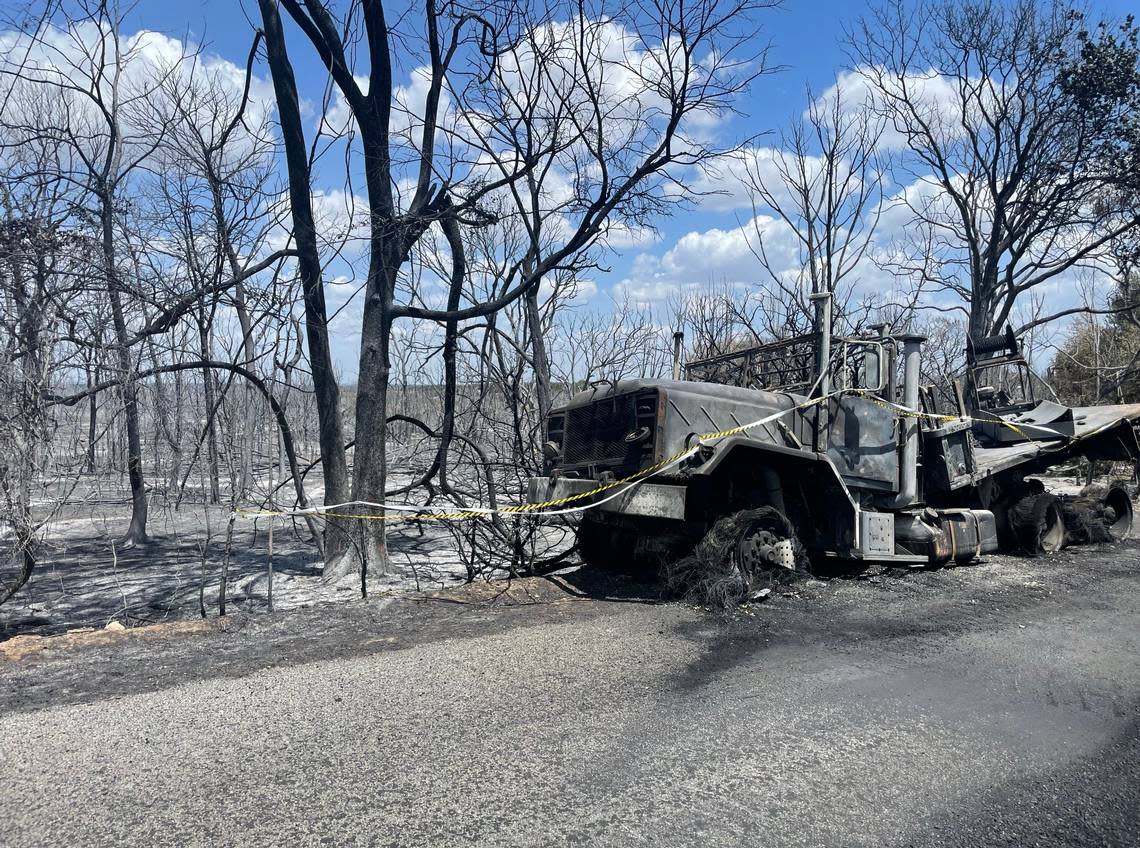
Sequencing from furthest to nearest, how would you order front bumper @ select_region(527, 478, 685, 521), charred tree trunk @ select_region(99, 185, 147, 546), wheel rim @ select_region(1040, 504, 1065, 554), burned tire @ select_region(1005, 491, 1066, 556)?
1. wheel rim @ select_region(1040, 504, 1065, 554)
2. burned tire @ select_region(1005, 491, 1066, 556)
3. charred tree trunk @ select_region(99, 185, 147, 546)
4. front bumper @ select_region(527, 478, 685, 521)

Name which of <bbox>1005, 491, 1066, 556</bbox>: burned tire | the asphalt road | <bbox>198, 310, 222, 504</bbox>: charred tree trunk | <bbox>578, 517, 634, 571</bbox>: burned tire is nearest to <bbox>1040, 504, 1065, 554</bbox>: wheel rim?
<bbox>1005, 491, 1066, 556</bbox>: burned tire

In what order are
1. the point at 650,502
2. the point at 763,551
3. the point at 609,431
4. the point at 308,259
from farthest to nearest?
the point at 308,259, the point at 609,431, the point at 763,551, the point at 650,502

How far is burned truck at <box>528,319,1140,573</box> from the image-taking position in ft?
24.5

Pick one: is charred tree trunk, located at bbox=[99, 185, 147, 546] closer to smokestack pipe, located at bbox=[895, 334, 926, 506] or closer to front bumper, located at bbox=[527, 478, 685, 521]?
front bumper, located at bbox=[527, 478, 685, 521]

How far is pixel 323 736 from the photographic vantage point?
4250 mm

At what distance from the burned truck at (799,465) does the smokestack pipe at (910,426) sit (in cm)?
2

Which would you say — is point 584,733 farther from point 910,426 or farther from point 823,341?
point 910,426

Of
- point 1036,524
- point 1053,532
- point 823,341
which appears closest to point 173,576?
point 823,341

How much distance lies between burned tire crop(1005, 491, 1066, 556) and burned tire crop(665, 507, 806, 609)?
447 cm

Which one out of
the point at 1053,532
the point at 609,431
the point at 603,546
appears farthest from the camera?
the point at 1053,532

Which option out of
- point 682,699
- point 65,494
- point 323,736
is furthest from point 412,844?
point 65,494

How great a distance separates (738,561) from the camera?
24.4 feet

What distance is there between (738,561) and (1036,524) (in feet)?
17.6

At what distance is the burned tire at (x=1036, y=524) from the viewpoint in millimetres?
10586
